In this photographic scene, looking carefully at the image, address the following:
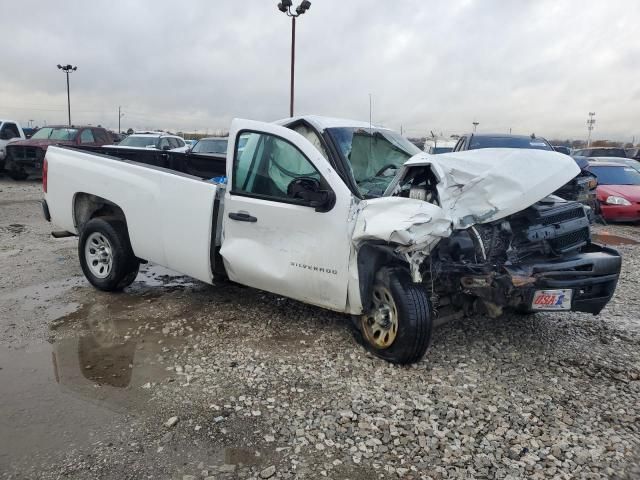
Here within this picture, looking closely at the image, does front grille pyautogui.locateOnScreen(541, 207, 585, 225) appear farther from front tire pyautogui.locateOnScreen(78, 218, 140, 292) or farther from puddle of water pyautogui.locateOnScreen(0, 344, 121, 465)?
front tire pyautogui.locateOnScreen(78, 218, 140, 292)

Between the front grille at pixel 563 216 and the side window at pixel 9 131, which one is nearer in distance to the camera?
the front grille at pixel 563 216

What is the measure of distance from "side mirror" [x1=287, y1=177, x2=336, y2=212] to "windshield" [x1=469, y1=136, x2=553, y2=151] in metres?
6.72

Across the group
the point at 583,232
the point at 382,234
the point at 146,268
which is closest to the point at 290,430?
the point at 382,234

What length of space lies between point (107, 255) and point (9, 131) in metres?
15.3

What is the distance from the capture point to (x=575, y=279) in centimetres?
366

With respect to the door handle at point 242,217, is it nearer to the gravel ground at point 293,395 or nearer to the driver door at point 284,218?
the driver door at point 284,218

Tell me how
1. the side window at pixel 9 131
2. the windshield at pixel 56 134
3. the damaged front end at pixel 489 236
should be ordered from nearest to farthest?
1. the damaged front end at pixel 489 236
2. the windshield at pixel 56 134
3. the side window at pixel 9 131

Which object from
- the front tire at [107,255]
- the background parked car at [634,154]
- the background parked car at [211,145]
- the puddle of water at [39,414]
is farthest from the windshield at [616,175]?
the background parked car at [634,154]

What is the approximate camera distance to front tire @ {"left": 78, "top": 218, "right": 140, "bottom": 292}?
5.24 m

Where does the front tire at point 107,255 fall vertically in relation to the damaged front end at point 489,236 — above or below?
below

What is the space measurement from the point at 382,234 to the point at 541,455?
1.64 metres

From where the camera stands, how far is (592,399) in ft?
11.2

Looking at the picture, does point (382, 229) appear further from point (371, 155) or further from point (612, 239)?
point (612, 239)

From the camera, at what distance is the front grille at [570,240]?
3.83 m
